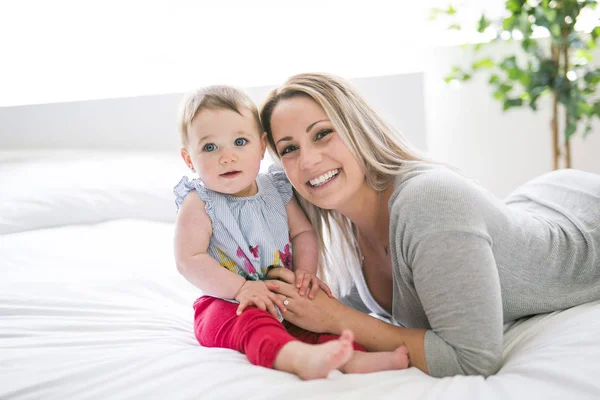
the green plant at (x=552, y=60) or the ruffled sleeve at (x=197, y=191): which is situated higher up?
the green plant at (x=552, y=60)

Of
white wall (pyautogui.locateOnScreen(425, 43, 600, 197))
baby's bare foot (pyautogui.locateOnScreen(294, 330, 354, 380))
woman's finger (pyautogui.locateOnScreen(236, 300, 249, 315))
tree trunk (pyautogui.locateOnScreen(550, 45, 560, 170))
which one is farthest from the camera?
white wall (pyautogui.locateOnScreen(425, 43, 600, 197))

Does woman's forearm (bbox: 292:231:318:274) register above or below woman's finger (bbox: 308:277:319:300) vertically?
above

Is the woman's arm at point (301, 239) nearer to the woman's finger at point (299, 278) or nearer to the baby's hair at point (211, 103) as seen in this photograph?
the woman's finger at point (299, 278)

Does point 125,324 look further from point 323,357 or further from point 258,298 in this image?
point 323,357

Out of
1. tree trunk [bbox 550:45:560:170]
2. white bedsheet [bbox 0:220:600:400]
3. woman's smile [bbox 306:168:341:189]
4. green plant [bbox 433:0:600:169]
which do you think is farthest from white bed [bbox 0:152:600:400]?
tree trunk [bbox 550:45:560:170]

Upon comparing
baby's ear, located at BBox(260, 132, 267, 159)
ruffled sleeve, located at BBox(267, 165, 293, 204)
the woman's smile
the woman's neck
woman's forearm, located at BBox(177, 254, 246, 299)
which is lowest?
woman's forearm, located at BBox(177, 254, 246, 299)

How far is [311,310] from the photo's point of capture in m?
1.25

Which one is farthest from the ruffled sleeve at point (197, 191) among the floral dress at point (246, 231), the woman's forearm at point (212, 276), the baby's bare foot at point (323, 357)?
the baby's bare foot at point (323, 357)

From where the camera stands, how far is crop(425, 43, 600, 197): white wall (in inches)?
132

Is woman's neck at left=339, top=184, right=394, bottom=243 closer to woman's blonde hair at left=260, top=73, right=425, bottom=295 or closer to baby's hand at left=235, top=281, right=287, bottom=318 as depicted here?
woman's blonde hair at left=260, top=73, right=425, bottom=295

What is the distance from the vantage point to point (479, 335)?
3.55 ft

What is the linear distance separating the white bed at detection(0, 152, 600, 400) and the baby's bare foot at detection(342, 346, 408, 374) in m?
0.03

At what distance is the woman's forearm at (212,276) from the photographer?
1271 millimetres

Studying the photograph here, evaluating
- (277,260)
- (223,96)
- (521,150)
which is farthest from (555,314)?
(521,150)
